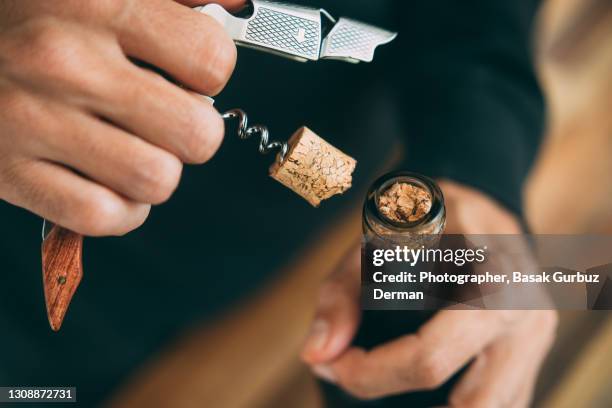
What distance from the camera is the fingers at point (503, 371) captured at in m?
0.63

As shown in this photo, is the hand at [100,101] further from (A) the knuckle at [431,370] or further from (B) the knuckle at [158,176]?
(A) the knuckle at [431,370]

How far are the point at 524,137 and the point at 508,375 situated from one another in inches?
14.8

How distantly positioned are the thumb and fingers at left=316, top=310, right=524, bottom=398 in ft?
0.07

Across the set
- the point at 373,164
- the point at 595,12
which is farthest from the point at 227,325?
the point at 595,12

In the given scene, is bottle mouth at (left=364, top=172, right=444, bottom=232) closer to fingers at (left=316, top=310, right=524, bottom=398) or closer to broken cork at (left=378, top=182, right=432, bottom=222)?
broken cork at (left=378, top=182, right=432, bottom=222)

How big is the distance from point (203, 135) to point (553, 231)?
38.3 inches

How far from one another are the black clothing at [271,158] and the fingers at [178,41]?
0.26 meters

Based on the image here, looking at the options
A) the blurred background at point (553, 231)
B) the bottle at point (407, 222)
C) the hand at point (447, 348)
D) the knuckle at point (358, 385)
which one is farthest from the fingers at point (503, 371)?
the blurred background at point (553, 231)

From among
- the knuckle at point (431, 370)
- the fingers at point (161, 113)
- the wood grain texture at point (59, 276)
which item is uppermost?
the fingers at point (161, 113)

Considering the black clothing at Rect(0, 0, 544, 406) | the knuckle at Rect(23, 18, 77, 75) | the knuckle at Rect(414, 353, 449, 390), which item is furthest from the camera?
the black clothing at Rect(0, 0, 544, 406)

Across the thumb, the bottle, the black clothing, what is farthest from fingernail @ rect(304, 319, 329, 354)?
the bottle

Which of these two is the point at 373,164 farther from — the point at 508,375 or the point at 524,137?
the point at 508,375

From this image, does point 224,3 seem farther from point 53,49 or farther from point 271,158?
point 271,158

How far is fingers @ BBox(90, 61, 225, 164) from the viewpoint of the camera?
0.39 meters
